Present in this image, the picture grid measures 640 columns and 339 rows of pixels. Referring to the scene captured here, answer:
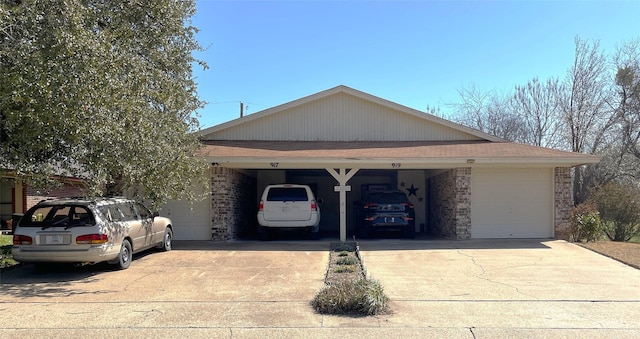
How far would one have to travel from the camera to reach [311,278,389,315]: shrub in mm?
6480

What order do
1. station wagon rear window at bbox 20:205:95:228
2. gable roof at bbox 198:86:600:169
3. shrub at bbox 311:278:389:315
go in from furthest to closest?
gable roof at bbox 198:86:600:169, station wagon rear window at bbox 20:205:95:228, shrub at bbox 311:278:389:315

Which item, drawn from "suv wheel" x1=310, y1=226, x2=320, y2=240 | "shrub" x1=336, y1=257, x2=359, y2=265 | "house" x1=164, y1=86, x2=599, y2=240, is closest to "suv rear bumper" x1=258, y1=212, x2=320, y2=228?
"suv wheel" x1=310, y1=226, x2=320, y2=240

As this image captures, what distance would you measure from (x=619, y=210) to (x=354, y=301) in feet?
46.7

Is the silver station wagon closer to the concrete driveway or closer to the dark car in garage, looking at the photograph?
the concrete driveway

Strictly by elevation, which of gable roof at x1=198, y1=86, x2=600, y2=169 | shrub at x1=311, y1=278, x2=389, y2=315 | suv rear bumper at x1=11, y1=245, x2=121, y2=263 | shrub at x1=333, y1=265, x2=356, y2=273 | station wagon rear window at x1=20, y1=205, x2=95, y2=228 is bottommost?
shrub at x1=333, y1=265, x2=356, y2=273

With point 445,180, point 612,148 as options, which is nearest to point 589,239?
point 445,180

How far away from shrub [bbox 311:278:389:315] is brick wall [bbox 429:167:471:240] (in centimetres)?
810

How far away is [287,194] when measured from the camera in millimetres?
13914

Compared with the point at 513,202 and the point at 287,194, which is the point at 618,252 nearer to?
the point at 513,202

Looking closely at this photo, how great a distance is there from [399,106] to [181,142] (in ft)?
25.1

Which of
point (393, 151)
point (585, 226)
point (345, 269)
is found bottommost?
point (345, 269)

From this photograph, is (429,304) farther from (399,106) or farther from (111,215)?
(399,106)

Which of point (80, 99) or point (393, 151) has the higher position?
point (80, 99)

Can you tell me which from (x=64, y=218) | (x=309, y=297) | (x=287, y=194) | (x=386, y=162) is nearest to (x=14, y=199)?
(x=64, y=218)
